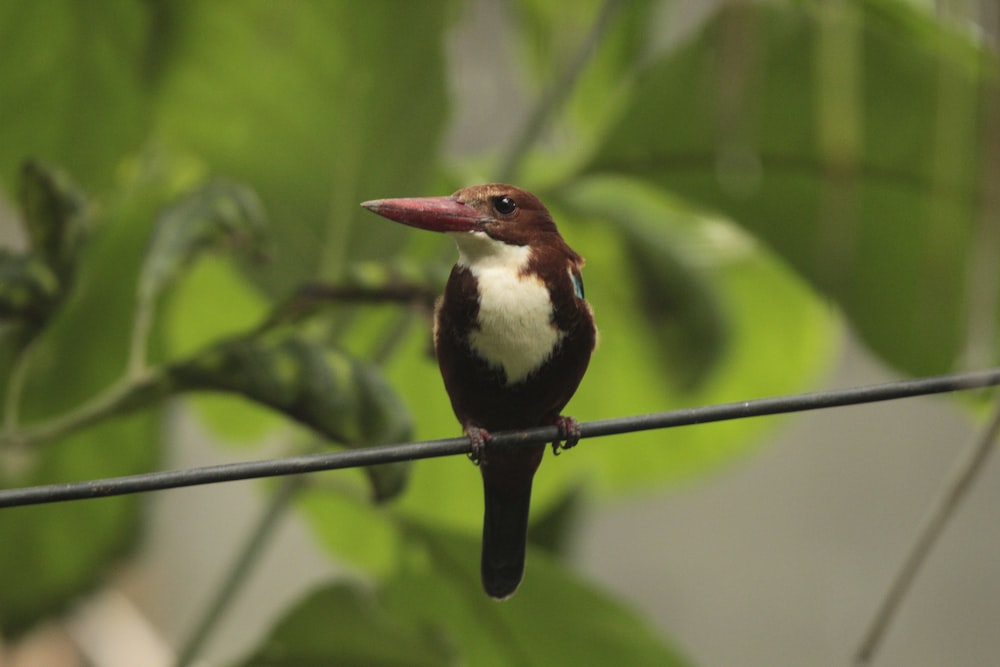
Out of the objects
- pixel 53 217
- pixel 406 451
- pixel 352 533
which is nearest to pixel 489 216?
pixel 406 451

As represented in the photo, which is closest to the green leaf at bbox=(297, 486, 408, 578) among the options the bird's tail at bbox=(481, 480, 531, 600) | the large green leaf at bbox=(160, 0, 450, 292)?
the large green leaf at bbox=(160, 0, 450, 292)

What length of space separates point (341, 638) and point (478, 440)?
39 centimetres

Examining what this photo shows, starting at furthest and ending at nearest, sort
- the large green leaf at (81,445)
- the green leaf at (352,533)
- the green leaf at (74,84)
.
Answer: the green leaf at (352,533)
the large green leaf at (81,445)
the green leaf at (74,84)

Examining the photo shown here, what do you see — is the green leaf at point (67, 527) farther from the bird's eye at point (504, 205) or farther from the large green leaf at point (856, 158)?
the bird's eye at point (504, 205)

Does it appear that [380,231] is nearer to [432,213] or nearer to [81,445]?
[81,445]

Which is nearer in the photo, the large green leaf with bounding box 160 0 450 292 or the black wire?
the black wire

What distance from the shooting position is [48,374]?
0.92 meters

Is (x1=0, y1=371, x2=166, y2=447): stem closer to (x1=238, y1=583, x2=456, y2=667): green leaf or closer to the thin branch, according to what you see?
(x1=238, y1=583, x2=456, y2=667): green leaf

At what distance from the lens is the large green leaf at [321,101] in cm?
86

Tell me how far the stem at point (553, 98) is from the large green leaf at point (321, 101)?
0.10 metres

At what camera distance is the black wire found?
390mm

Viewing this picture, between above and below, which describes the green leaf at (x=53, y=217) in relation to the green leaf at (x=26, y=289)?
above

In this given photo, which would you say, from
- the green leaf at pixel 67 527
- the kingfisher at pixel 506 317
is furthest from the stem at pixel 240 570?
the kingfisher at pixel 506 317

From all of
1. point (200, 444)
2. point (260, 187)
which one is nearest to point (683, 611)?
Result: point (200, 444)
